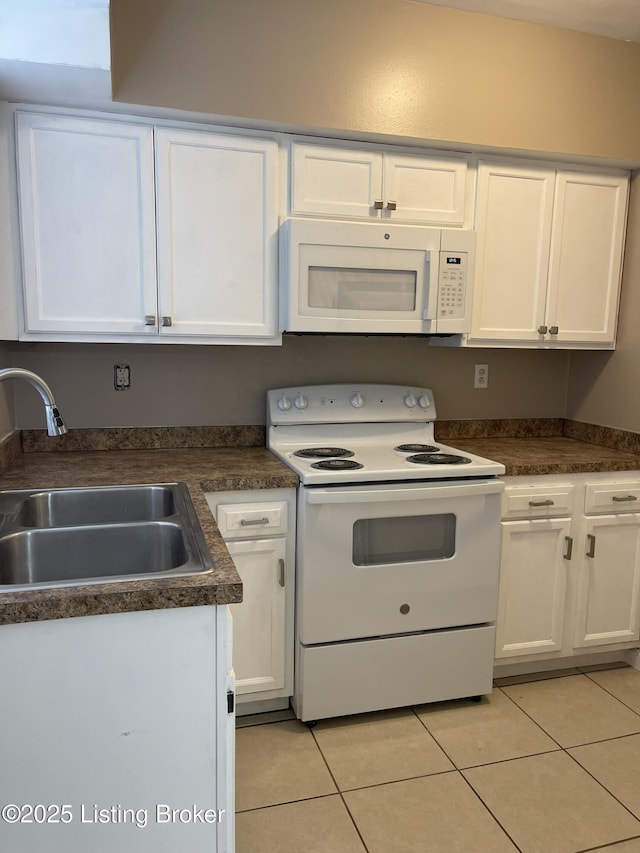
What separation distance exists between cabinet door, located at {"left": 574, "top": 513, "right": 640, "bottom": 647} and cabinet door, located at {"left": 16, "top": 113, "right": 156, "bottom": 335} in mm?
1943

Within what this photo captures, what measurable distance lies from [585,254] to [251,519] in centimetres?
177

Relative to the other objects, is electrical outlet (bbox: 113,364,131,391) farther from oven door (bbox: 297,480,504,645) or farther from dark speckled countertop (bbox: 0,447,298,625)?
oven door (bbox: 297,480,504,645)

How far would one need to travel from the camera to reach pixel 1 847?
1.12m

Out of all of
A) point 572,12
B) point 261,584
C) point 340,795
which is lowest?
point 340,795

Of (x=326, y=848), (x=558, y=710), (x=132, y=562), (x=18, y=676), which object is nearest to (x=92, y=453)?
(x=132, y=562)

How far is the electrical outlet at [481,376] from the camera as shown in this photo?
292 cm

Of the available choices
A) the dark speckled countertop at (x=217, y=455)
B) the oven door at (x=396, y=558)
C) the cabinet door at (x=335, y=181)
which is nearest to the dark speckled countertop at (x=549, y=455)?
the dark speckled countertop at (x=217, y=455)

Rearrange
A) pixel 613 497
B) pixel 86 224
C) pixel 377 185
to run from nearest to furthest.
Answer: pixel 86 224 < pixel 377 185 < pixel 613 497

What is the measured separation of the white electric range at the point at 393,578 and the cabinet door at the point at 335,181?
2.99 feet

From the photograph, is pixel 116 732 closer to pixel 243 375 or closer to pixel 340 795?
pixel 340 795

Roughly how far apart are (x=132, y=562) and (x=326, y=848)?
94 cm

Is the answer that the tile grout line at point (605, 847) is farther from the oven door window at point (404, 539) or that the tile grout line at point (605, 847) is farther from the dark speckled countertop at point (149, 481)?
the dark speckled countertop at point (149, 481)

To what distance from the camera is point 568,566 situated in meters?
2.48

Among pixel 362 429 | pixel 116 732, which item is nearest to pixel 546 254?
pixel 362 429
